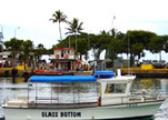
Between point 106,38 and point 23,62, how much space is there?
23626mm

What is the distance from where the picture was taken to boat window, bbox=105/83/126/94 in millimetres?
41156

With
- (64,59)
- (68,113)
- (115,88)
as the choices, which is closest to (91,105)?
(68,113)

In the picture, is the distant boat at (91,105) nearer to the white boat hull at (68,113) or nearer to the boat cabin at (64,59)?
the white boat hull at (68,113)

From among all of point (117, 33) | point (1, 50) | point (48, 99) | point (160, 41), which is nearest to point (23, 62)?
point (1, 50)

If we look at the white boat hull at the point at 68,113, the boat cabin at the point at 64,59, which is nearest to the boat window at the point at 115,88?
the white boat hull at the point at 68,113

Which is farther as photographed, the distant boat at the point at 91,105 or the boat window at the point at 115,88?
the boat window at the point at 115,88

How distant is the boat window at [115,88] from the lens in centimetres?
4116

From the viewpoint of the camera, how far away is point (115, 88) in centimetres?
4134

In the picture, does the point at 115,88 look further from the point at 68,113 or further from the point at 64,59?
the point at 64,59

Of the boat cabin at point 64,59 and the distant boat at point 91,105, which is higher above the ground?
the boat cabin at point 64,59

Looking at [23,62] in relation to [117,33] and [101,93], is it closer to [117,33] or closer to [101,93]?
[117,33]

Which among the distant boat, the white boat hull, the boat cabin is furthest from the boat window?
the boat cabin

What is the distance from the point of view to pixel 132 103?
41156 millimetres

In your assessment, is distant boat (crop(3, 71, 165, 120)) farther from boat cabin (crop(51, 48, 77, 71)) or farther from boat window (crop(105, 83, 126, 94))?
boat cabin (crop(51, 48, 77, 71))
